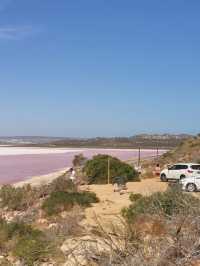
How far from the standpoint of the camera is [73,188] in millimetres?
28203

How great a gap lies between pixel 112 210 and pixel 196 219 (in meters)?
13.6

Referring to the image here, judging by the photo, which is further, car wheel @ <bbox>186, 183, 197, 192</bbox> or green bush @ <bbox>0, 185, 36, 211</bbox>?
car wheel @ <bbox>186, 183, 197, 192</bbox>

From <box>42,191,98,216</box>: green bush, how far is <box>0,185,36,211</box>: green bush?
224 centimetres

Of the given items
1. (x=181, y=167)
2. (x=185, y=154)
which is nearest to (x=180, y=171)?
(x=181, y=167)

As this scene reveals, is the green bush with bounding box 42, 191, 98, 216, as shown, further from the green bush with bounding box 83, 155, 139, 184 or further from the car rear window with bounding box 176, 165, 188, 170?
the green bush with bounding box 83, 155, 139, 184

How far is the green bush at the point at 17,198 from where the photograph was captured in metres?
24.4

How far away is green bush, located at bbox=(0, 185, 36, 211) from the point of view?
24438 mm

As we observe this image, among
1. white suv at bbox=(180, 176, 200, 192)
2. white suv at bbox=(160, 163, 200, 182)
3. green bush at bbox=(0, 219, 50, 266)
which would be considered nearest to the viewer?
green bush at bbox=(0, 219, 50, 266)

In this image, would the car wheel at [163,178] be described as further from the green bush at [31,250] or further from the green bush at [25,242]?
the green bush at [31,250]

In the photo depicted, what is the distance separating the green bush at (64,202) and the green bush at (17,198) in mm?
2242

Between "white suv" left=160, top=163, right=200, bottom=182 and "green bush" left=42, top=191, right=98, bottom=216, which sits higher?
"white suv" left=160, top=163, right=200, bottom=182

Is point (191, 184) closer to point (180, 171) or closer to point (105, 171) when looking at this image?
point (180, 171)

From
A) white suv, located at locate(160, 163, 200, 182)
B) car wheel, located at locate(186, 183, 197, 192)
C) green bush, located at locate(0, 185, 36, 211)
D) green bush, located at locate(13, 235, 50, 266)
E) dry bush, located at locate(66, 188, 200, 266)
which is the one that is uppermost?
dry bush, located at locate(66, 188, 200, 266)

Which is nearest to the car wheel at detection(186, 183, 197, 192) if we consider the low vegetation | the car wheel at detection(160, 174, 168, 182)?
the car wheel at detection(160, 174, 168, 182)
